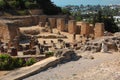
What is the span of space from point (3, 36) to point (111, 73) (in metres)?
21.2

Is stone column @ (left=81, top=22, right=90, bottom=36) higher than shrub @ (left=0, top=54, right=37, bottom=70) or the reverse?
the reverse

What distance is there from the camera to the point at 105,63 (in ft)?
61.2

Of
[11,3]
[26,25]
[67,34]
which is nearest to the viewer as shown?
[67,34]

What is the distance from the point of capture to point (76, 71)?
17.4 meters

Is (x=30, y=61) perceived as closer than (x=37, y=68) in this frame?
No

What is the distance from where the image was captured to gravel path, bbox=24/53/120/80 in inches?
646

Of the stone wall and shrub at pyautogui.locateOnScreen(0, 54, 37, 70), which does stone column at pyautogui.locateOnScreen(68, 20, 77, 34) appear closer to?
the stone wall

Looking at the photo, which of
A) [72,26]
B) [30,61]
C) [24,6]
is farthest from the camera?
[24,6]

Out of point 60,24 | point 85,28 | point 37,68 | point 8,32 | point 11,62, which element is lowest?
point 85,28

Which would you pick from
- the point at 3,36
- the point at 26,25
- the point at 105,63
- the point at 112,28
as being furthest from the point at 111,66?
the point at 112,28

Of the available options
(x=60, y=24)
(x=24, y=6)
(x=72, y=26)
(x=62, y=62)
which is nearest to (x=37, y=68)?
(x=62, y=62)

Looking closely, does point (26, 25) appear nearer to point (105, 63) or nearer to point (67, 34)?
point (67, 34)

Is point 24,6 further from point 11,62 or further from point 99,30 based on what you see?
point 11,62

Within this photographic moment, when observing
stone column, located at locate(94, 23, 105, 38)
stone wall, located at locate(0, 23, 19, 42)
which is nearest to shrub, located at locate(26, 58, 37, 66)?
stone wall, located at locate(0, 23, 19, 42)
